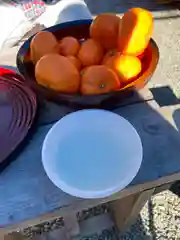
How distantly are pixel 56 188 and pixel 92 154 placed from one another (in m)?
0.09

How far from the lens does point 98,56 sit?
716 mm

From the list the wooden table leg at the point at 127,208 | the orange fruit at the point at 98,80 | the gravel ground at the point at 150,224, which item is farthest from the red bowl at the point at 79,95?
the gravel ground at the point at 150,224

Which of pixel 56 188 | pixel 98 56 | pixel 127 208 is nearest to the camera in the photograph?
pixel 56 188

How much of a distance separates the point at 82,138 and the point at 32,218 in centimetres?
17

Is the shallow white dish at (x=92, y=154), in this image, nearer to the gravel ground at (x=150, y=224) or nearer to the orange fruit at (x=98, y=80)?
the orange fruit at (x=98, y=80)

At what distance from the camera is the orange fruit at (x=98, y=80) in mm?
655

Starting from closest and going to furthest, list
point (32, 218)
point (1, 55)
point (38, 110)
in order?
point (32, 218)
point (38, 110)
point (1, 55)

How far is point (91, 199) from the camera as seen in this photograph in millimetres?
600

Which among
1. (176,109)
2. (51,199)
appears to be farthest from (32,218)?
(176,109)

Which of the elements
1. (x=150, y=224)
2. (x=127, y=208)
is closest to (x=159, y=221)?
(x=150, y=224)

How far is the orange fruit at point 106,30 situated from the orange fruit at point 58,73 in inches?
4.6

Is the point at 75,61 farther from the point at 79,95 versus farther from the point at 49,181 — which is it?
the point at 49,181

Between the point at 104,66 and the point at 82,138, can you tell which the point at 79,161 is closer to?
the point at 82,138

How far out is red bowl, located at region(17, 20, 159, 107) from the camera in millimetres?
669
